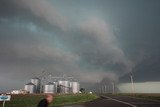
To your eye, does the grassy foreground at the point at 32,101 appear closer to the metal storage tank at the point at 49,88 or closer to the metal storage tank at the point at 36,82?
the metal storage tank at the point at 49,88

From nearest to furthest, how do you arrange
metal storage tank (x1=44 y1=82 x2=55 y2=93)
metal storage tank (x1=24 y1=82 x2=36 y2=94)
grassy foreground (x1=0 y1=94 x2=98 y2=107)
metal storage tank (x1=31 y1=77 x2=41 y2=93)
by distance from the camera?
grassy foreground (x1=0 y1=94 x2=98 y2=107)
metal storage tank (x1=24 y1=82 x2=36 y2=94)
metal storage tank (x1=44 y1=82 x2=55 y2=93)
metal storage tank (x1=31 y1=77 x2=41 y2=93)

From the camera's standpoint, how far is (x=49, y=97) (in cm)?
1181

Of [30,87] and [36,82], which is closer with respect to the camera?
[30,87]

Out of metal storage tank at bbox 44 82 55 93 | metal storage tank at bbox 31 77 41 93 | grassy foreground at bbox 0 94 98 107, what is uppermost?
metal storage tank at bbox 31 77 41 93

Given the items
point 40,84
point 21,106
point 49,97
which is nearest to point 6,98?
point 49,97

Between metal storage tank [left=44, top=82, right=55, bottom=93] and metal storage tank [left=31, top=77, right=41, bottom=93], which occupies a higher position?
metal storage tank [left=31, top=77, right=41, bottom=93]

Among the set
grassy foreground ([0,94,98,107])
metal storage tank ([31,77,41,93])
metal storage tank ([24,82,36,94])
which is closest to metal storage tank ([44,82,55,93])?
metal storage tank ([24,82,36,94])

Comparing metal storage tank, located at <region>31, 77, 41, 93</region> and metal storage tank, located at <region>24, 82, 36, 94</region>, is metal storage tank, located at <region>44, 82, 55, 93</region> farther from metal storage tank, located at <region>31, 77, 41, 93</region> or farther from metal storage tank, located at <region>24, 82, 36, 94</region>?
metal storage tank, located at <region>31, 77, 41, 93</region>

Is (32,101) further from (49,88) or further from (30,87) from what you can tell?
(49,88)

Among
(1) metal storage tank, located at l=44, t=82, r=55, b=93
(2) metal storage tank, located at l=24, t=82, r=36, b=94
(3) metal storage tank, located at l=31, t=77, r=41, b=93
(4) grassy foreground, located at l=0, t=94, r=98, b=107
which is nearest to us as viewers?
(4) grassy foreground, located at l=0, t=94, r=98, b=107

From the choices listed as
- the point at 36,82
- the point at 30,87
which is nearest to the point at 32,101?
the point at 30,87

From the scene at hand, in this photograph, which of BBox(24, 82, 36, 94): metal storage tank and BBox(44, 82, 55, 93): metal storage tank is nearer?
BBox(24, 82, 36, 94): metal storage tank

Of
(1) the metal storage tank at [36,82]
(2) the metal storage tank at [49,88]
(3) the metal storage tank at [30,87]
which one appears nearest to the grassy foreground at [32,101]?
(3) the metal storage tank at [30,87]

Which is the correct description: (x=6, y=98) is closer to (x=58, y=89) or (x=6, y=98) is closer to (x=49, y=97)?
(x=49, y=97)
